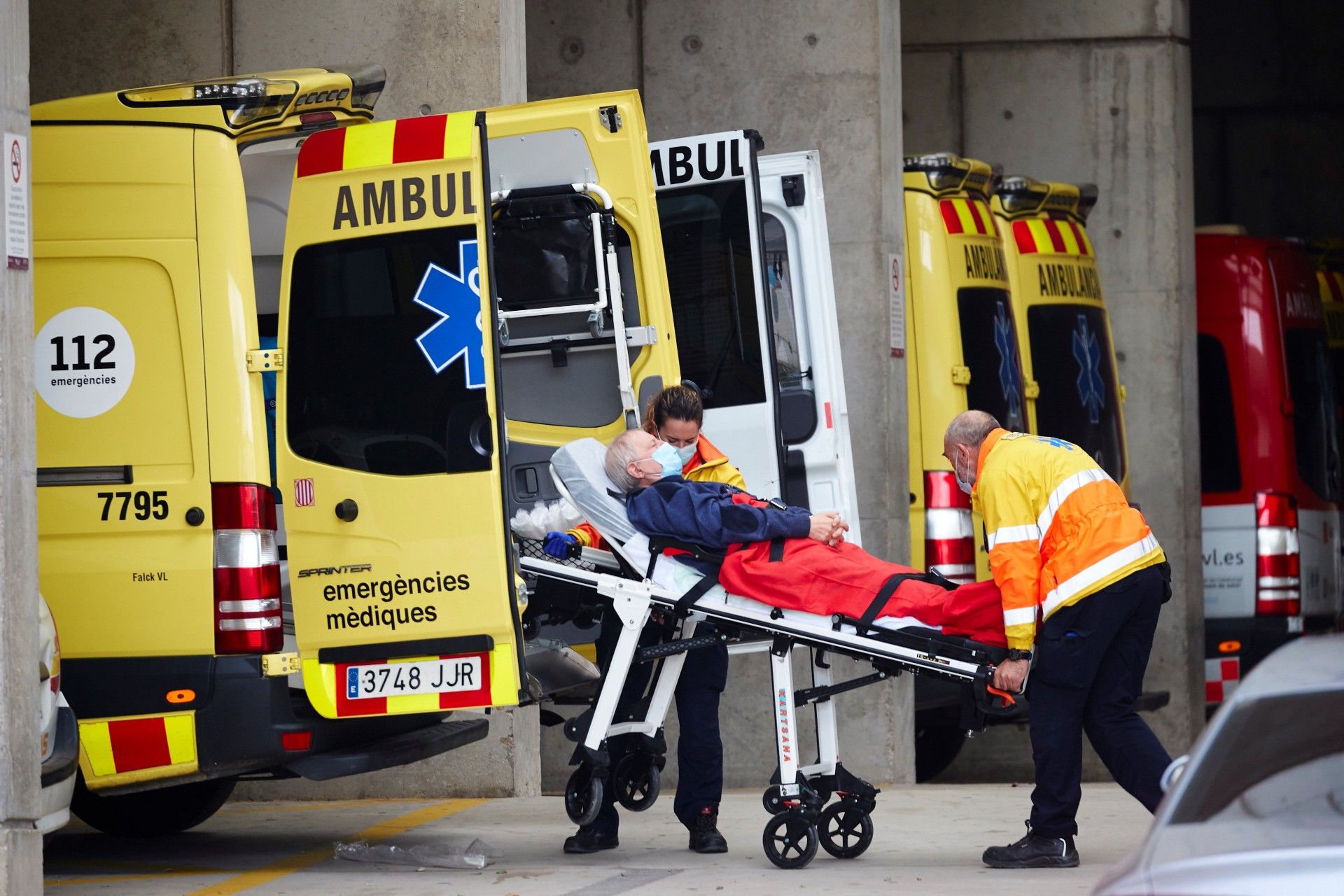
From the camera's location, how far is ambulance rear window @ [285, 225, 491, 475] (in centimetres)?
584

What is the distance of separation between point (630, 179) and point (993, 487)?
203 cm

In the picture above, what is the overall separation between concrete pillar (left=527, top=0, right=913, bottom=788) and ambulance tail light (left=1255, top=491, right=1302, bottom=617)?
2.70 meters

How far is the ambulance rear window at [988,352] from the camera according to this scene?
30.1 ft

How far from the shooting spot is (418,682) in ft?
19.2

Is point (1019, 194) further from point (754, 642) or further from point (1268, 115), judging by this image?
point (1268, 115)

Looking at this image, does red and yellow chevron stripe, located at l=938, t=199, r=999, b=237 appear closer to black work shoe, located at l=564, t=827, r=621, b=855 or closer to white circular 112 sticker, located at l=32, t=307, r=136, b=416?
black work shoe, located at l=564, t=827, r=621, b=855

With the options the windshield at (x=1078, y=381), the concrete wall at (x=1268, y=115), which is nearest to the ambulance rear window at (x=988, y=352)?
the windshield at (x=1078, y=381)

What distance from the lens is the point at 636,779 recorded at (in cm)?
651

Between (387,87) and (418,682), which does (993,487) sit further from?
(387,87)

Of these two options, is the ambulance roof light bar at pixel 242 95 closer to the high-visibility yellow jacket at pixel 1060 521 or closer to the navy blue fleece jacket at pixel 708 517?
the navy blue fleece jacket at pixel 708 517

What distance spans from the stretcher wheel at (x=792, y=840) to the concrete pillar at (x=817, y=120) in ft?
10.1

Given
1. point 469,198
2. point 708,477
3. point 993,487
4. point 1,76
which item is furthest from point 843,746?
point 1,76

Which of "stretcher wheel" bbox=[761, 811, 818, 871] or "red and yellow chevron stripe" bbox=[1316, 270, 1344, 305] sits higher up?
"red and yellow chevron stripe" bbox=[1316, 270, 1344, 305]

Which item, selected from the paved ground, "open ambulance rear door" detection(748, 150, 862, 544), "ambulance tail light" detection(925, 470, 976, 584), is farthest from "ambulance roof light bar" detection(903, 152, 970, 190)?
the paved ground
